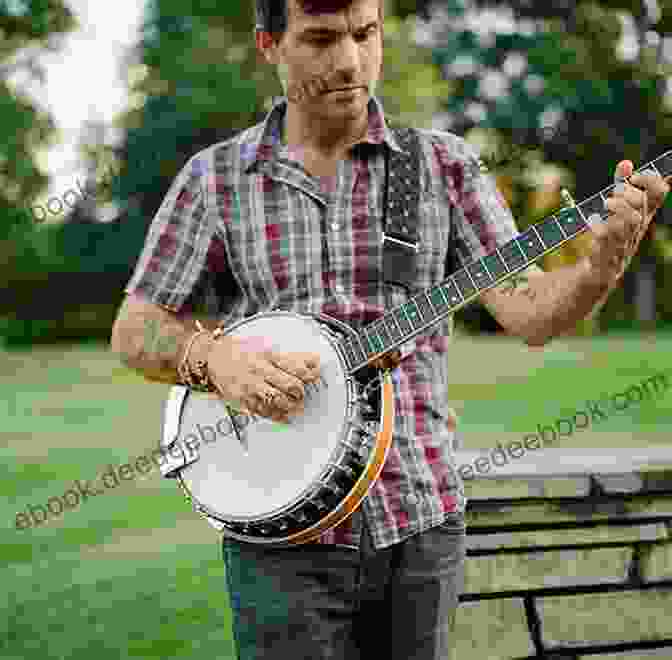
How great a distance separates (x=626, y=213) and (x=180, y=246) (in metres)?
0.75

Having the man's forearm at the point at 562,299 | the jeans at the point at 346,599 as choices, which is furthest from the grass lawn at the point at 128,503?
the man's forearm at the point at 562,299

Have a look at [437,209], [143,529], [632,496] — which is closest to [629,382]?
[143,529]

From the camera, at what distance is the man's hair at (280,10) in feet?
5.82

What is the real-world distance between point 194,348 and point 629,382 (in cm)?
911

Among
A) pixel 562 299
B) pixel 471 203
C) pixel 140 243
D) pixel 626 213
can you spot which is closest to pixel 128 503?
pixel 471 203

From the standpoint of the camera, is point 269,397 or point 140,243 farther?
point 140,243

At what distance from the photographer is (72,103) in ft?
60.1

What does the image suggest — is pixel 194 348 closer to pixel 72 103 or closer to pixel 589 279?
pixel 589 279

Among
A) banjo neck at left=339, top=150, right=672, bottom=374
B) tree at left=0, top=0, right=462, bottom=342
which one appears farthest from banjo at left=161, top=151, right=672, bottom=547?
tree at left=0, top=0, right=462, bottom=342

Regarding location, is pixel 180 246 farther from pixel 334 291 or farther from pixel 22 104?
pixel 22 104

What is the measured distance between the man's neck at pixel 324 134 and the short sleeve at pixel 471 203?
144 mm

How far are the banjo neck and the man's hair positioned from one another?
1.53 feet

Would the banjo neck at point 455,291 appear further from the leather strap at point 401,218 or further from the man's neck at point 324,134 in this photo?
the man's neck at point 324,134

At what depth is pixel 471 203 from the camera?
1861mm
